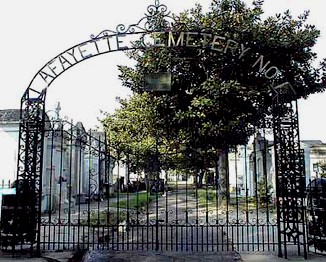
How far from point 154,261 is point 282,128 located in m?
3.58

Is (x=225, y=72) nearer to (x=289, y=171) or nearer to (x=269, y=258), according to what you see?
(x=289, y=171)

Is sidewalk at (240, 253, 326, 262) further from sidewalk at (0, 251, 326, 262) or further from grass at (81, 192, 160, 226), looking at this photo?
grass at (81, 192, 160, 226)

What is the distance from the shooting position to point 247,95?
1669 cm

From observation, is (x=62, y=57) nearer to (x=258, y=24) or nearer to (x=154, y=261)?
(x=154, y=261)

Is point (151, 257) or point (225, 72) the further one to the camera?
point (225, 72)

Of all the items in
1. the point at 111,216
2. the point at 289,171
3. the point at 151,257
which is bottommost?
the point at 111,216

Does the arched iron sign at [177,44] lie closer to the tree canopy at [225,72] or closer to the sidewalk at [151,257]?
the sidewalk at [151,257]

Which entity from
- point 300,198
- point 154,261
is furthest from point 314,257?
point 154,261

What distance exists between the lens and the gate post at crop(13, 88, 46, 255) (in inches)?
305

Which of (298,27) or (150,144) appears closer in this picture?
(298,27)

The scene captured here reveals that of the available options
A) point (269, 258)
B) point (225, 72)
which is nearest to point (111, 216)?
point (225, 72)

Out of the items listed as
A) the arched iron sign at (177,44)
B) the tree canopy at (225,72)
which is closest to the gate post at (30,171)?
the arched iron sign at (177,44)

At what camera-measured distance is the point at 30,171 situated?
26.2ft

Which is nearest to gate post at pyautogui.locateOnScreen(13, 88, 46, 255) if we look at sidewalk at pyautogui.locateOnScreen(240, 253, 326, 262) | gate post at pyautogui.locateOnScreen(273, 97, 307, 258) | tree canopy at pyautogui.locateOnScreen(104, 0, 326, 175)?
sidewalk at pyautogui.locateOnScreen(240, 253, 326, 262)
